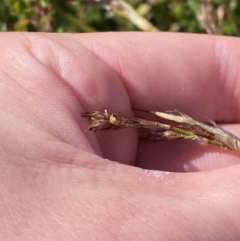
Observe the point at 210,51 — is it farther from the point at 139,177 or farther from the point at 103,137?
the point at 139,177

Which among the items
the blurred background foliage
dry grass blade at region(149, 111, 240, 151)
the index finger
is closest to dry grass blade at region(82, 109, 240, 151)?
dry grass blade at region(149, 111, 240, 151)

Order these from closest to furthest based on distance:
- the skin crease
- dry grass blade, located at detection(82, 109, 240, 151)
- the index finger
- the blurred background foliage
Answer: the skin crease
dry grass blade, located at detection(82, 109, 240, 151)
the index finger
the blurred background foliage

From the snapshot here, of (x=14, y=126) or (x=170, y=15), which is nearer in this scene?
(x=14, y=126)

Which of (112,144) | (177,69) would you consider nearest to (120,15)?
(177,69)

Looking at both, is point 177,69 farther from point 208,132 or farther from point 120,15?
point 120,15

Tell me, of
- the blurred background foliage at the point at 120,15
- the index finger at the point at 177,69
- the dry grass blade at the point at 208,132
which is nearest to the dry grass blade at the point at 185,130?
the dry grass blade at the point at 208,132

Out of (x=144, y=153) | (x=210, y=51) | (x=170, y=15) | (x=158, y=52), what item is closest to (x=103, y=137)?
(x=144, y=153)

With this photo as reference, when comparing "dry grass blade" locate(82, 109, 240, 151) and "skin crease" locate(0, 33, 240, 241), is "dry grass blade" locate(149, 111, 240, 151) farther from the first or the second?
"skin crease" locate(0, 33, 240, 241)
